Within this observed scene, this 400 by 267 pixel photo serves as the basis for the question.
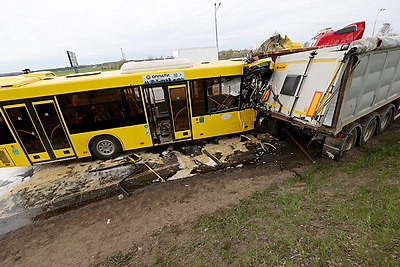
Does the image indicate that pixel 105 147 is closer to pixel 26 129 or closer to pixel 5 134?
pixel 26 129

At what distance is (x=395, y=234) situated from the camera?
2744mm

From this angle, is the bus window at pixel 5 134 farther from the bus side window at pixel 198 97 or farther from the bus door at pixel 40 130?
the bus side window at pixel 198 97

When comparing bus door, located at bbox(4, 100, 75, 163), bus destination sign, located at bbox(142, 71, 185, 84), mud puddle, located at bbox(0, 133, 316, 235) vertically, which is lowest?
mud puddle, located at bbox(0, 133, 316, 235)

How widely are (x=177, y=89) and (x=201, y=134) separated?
75.3 inches

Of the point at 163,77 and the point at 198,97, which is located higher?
the point at 163,77

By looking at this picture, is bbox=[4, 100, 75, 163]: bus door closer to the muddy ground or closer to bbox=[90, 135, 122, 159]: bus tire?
bbox=[90, 135, 122, 159]: bus tire

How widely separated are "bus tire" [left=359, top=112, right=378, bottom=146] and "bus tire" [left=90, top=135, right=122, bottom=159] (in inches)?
316

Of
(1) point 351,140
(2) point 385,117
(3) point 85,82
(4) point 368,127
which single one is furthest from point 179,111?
(2) point 385,117

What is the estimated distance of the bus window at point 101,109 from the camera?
20.1 ft

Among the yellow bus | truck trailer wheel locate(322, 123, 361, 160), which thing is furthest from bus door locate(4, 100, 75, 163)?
truck trailer wheel locate(322, 123, 361, 160)

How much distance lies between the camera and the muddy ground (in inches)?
142

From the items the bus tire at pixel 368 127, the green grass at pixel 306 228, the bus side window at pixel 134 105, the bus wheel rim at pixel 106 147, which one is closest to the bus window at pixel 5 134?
the bus wheel rim at pixel 106 147

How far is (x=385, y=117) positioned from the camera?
7.20m

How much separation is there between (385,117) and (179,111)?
766cm
